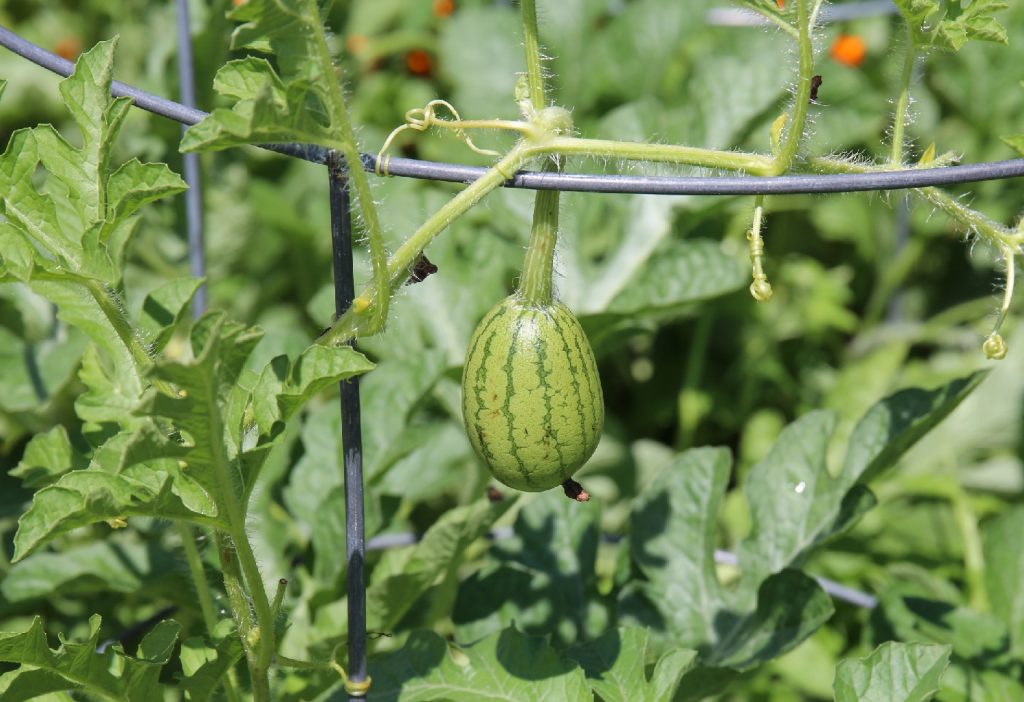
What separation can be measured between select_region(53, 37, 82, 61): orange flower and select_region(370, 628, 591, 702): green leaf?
8.74 ft

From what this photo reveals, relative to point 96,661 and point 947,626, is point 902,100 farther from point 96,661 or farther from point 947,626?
point 96,661

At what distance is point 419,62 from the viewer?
3.95 meters

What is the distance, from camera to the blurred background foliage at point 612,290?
2152 mm

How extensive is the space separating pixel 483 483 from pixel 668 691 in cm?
85

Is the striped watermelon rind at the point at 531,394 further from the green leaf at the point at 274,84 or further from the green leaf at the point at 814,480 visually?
the green leaf at the point at 814,480

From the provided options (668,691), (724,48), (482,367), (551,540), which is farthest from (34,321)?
(724,48)

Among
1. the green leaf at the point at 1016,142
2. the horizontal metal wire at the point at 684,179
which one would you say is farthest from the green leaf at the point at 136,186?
the green leaf at the point at 1016,142

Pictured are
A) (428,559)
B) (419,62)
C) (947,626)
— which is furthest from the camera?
(419,62)

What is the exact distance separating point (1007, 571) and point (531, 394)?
1.18m

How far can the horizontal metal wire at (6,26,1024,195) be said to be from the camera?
133cm

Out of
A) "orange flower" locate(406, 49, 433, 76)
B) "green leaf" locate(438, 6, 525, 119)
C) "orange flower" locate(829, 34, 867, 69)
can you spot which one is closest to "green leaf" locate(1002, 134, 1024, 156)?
"green leaf" locate(438, 6, 525, 119)

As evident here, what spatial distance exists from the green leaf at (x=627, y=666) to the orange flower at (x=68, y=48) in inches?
109

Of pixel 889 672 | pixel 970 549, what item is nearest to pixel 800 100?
pixel 889 672

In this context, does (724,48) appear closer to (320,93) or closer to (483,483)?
(483,483)
